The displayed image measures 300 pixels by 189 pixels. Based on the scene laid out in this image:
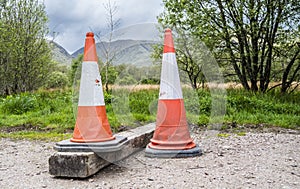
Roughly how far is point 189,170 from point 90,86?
159cm

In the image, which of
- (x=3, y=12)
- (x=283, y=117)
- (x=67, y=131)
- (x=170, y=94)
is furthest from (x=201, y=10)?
(x=3, y=12)

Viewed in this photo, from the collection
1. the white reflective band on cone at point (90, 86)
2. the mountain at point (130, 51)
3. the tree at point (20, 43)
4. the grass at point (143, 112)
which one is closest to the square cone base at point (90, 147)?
the white reflective band on cone at point (90, 86)

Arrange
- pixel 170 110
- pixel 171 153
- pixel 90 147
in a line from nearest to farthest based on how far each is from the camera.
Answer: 1. pixel 90 147
2. pixel 171 153
3. pixel 170 110

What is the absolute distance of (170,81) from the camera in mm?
4742

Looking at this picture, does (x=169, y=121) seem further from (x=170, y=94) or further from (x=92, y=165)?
(x=92, y=165)

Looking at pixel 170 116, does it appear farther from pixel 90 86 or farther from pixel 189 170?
pixel 90 86

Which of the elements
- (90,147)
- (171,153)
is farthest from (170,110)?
(90,147)

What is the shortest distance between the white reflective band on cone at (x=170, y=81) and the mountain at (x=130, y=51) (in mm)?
369

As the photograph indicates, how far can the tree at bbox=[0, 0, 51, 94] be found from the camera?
1636 cm

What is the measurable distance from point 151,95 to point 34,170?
1991 mm

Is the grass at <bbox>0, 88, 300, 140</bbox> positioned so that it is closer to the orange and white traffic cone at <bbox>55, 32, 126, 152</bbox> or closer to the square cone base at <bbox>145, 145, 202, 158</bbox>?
the orange and white traffic cone at <bbox>55, 32, 126, 152</bbox>

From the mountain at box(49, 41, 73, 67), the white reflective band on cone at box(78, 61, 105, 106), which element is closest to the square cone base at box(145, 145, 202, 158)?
the white reflective band on cone at box(78, 61, 105, 106)

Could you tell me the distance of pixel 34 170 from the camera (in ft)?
13.9

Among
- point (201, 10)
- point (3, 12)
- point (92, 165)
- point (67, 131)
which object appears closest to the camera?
point (92, 165)
